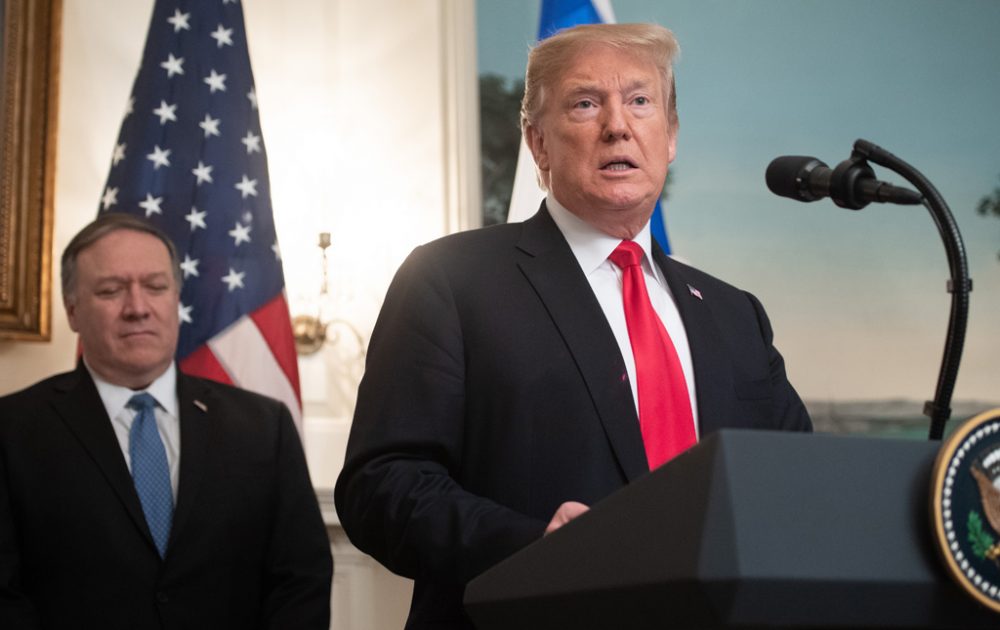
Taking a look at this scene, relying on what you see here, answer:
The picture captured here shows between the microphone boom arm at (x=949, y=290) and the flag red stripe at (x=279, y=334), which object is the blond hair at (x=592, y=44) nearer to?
the microphone boom arm at (x=949, y=290)

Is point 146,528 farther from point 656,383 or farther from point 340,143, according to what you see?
point 340,143

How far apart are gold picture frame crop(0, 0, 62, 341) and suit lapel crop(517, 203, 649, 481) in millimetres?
3084

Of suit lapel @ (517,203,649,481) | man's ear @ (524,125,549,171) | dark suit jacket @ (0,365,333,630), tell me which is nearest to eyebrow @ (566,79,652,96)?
man's ear @ (524,125,549,171)

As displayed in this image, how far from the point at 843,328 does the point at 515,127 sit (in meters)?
1.62

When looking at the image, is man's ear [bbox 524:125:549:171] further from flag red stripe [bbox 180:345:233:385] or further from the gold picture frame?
the gold picture frame

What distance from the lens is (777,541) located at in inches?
37.4

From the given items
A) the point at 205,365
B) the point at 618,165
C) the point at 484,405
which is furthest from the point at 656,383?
the point at 205,365

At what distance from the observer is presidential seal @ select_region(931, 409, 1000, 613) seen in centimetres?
100

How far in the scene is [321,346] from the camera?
5066 mm

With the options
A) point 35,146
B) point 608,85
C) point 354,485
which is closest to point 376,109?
point 35,146

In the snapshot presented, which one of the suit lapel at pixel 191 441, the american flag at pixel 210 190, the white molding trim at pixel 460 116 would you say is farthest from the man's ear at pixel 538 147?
the white molding trim at pixel 460 116

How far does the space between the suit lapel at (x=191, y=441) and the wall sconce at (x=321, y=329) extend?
1729mm

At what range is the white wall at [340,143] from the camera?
197 inches

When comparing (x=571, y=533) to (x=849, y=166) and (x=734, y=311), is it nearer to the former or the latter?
(x=849, y=166)
